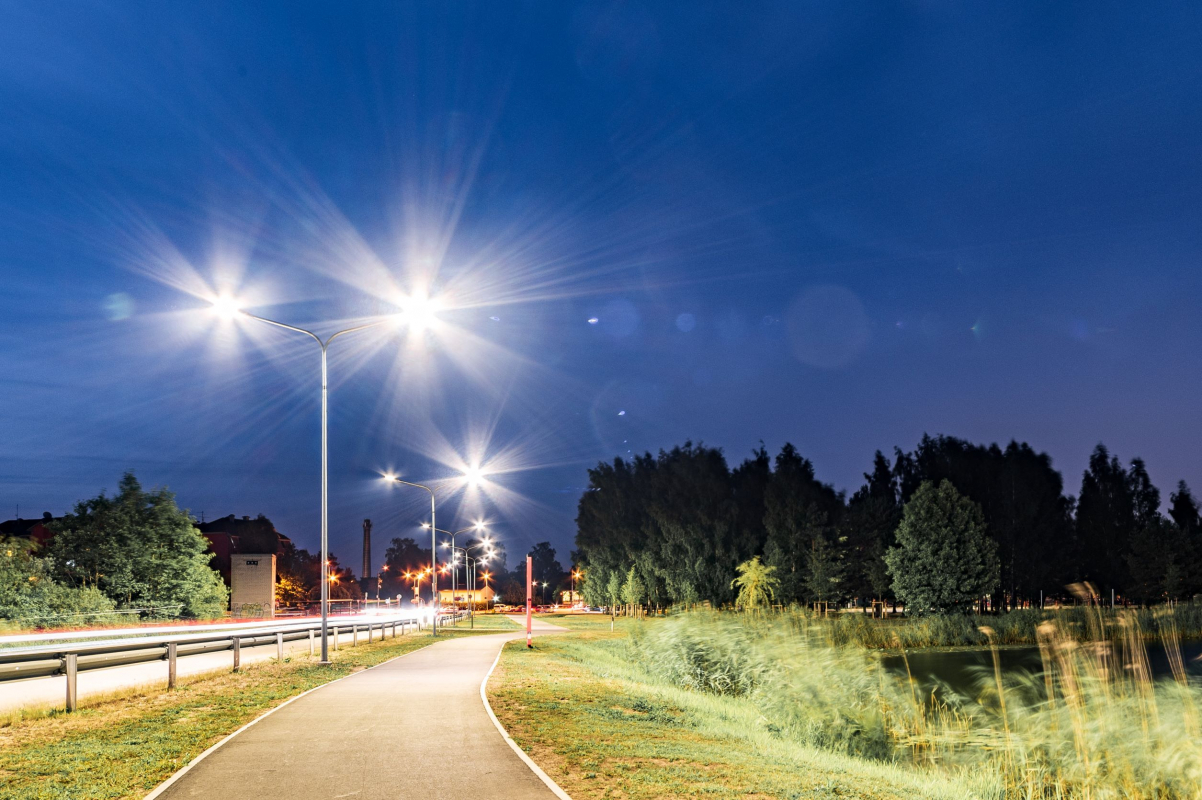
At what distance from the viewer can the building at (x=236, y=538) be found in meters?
94.6

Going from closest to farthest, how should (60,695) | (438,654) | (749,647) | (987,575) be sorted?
(60,695) < (749,647) < (438,654) < (987,575)

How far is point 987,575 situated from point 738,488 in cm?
3200

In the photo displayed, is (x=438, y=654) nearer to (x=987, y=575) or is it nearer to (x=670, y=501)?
(x=987, y=575)

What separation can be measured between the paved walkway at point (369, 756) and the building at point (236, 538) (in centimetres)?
8166

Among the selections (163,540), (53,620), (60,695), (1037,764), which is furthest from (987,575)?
(163,540)

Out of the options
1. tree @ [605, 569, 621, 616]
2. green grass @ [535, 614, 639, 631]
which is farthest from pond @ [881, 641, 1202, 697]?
tree @ [605, 569, 621, 616]

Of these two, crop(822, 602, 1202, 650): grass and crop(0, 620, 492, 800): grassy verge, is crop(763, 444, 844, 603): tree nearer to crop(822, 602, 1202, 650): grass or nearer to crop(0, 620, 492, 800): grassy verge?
crop(822, 602, 1202, 650): grass

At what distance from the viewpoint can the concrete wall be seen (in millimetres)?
89938

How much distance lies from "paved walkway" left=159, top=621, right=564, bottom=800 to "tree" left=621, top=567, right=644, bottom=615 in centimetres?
5928

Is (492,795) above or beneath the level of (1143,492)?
beneath

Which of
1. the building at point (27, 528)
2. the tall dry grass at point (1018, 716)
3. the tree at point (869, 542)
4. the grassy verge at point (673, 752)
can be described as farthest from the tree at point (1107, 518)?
the building at point (27, 528)

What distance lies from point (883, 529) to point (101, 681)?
225ft

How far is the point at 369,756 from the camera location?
9.91 m

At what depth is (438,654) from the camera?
2747cm
